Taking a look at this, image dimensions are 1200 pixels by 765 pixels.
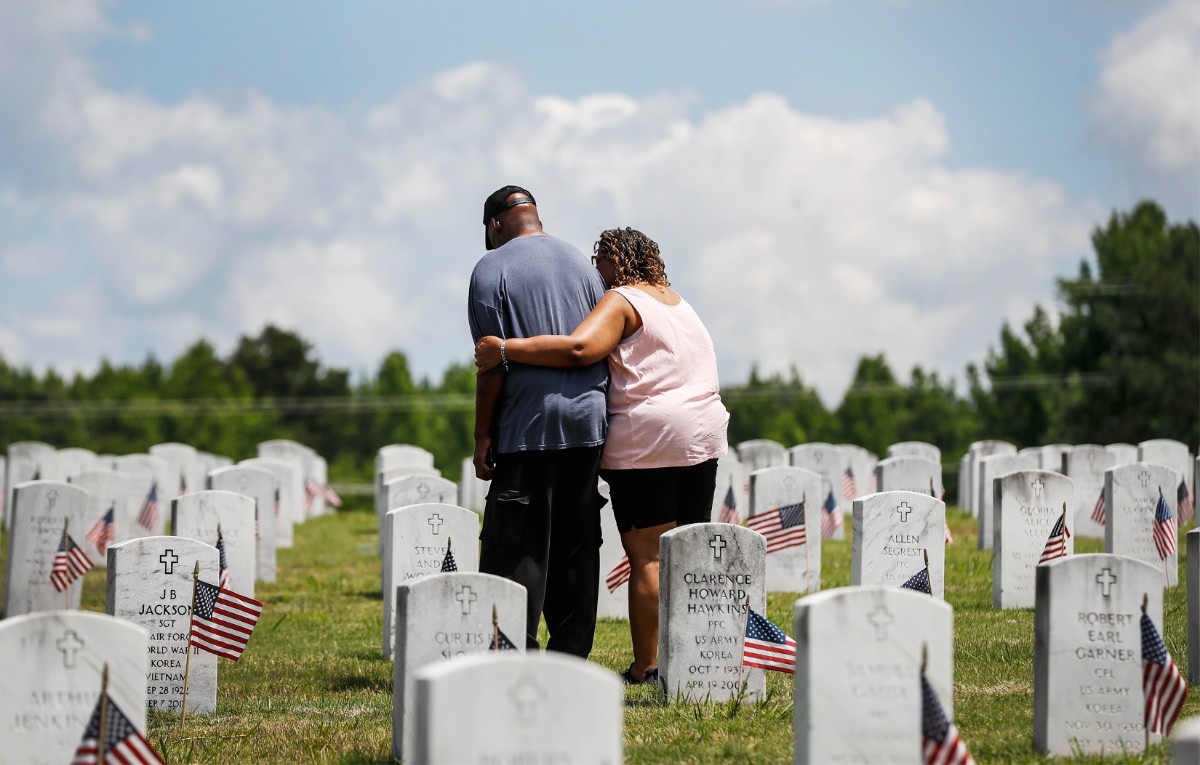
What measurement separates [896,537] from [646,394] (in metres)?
3.26

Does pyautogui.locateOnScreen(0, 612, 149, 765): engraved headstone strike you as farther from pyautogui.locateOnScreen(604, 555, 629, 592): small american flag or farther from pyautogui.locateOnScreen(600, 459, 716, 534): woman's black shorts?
pyautogui.locateOnScreen(604, 555, 629, 592): small american flag

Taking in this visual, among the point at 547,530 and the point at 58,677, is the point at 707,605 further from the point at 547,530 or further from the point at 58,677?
the point at 58,677

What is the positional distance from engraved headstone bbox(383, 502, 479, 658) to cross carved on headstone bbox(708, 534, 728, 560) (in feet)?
8.93

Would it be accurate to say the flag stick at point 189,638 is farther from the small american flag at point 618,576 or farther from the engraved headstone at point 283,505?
the engraved headstone at point 283,505

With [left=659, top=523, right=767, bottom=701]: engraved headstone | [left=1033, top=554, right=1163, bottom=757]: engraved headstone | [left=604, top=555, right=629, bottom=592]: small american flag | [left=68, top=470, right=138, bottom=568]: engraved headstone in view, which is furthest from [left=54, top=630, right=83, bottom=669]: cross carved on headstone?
[left=68, top=470, right=138, bottom=568]: engraved headstone

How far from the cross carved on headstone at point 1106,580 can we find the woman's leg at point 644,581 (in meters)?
2.06

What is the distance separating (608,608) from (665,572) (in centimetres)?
436

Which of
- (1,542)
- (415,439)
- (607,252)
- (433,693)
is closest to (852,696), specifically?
(433,693)

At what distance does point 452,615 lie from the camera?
6051 millimetres

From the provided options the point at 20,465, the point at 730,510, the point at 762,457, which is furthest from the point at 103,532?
the point at 762,457

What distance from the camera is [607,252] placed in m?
7.09

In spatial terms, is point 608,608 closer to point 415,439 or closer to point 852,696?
point 852,696

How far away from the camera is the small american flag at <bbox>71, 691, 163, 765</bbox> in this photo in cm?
519

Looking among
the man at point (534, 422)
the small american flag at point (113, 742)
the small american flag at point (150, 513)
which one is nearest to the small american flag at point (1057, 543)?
the man at point (534, 422)
